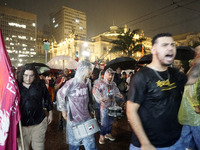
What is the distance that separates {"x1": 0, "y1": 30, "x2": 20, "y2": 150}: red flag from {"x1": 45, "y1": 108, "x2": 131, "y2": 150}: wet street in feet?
7.63

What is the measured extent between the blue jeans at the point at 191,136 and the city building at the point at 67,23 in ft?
325

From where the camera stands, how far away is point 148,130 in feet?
5.91

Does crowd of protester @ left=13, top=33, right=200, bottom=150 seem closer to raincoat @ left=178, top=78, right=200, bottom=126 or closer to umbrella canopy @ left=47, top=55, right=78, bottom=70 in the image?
raincoat @ left=178, top=78, right=200, bottom=126

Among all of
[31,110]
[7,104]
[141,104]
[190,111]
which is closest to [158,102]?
[141,104]

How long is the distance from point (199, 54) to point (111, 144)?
3.42 meters

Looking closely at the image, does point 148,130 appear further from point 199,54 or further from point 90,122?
point 199,54

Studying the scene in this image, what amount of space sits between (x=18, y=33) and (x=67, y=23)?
31192mm

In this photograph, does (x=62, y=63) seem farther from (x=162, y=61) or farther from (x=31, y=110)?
(x=162, y=61)

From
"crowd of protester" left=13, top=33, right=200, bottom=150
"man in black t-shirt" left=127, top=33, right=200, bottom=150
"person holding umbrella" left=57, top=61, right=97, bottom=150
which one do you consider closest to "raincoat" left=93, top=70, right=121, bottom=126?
"crowd of protester" left=13, top=33, right=200, bottom=150

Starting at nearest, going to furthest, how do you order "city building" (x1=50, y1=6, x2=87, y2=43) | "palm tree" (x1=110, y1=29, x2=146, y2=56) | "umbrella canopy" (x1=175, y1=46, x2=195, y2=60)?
"umbrella canopy" (x1=175, y1=46, x2=195, y2=60)
"palm tree" (x1=110, y1=29, x2=146, y2=56)
"city building" (x1=50, y1=6, x2=87, y2=43)

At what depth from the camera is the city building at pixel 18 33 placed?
8431cm

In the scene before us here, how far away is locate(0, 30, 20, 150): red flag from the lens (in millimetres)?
2270

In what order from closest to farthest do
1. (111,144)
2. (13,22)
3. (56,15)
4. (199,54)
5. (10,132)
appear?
(10,132), (199,54), (111,144), (13,22), (56,15)

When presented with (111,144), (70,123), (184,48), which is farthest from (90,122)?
(184,48)
